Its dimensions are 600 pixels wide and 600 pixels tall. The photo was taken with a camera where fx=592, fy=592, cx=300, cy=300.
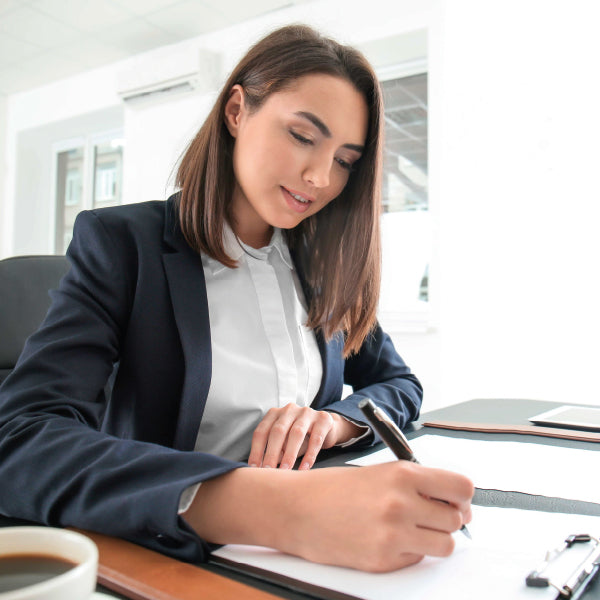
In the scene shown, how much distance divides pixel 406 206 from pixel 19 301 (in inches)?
110

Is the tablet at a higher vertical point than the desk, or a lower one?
higher

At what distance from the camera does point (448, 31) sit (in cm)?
310

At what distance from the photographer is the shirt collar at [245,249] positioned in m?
1.07

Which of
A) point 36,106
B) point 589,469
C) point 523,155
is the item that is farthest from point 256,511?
point 36,106

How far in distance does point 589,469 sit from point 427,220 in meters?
2.86

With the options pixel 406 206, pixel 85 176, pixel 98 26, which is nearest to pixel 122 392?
pixel 406 206

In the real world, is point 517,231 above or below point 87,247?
above

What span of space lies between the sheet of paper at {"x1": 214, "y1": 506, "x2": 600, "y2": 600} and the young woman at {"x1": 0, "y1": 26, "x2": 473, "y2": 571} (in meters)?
0.01

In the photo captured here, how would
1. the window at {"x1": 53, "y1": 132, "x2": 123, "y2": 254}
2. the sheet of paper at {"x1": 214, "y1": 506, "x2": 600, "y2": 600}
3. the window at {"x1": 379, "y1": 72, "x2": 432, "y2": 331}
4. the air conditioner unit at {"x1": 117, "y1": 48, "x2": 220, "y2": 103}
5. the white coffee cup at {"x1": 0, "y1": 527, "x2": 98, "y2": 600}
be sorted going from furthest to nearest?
the window at {"x1": 53, "y1": 132, "x2": 123, "y2": 254} → the air conditioner unit at {"x1": 117, "y1": 48, "x2": 220, "y2": 103} → the window at {"x1": 379, "y1": 72, "x2": 432, "y2": 331} → the sheet of paper at {"x1": 214, "y1": 506, "x2": 600, "y2": 600} → the white coffee cup at {"x1": 0, "y1": 527, "x2": 98, "y2": 600}

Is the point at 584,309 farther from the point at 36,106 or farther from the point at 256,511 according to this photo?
the point at 36,106

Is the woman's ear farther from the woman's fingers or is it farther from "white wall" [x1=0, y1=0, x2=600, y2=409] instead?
"white wall" [x1=0, y1=0, x2=600, y2=409]

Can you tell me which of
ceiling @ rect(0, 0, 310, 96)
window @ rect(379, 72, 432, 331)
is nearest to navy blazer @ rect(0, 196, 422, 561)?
window @ rect(379, 72, 432, 331)

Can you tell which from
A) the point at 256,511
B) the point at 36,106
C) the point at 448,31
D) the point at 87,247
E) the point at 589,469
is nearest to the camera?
the point at 256,511

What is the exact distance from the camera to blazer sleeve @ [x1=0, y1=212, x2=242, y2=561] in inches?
20.0
